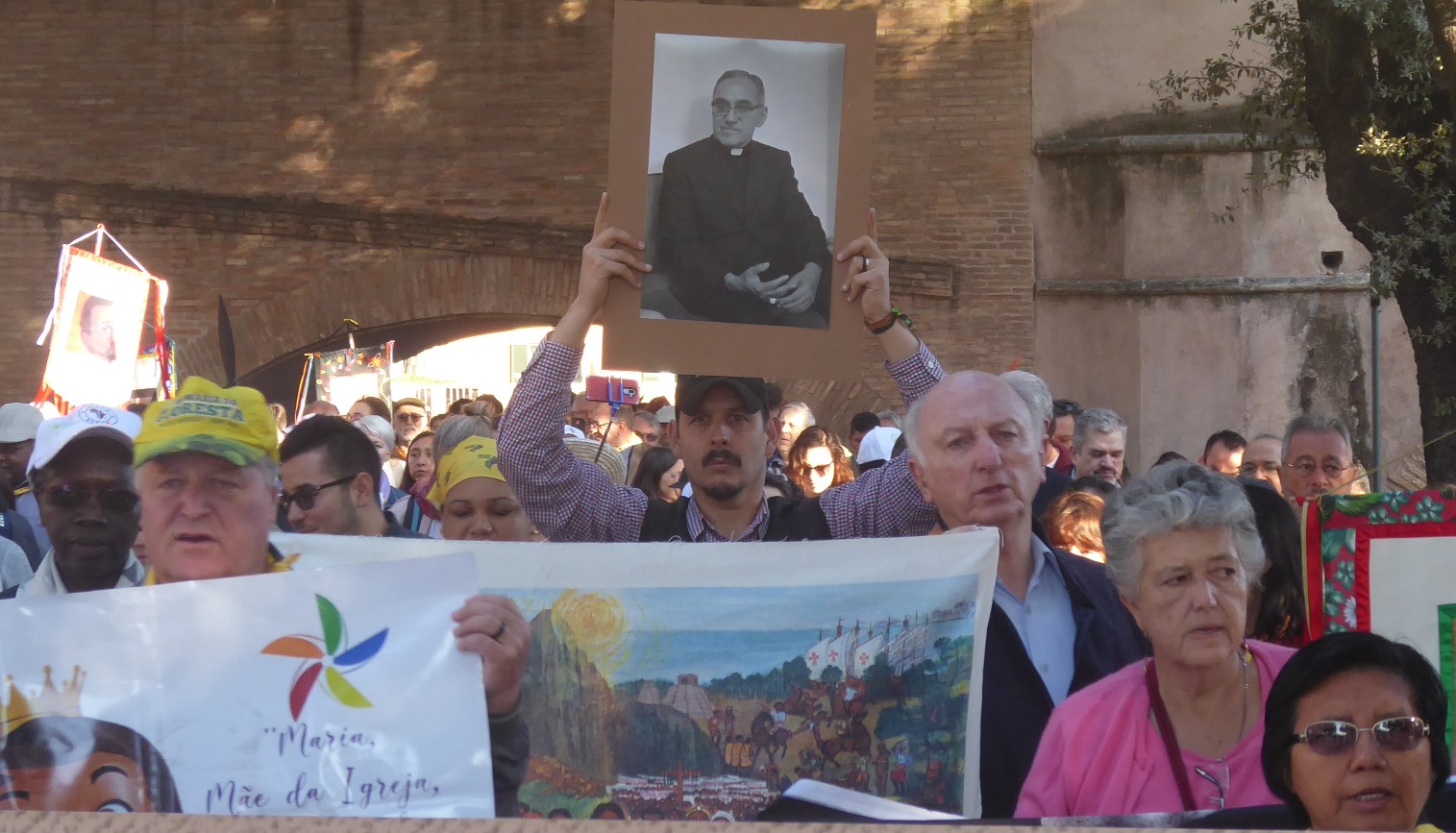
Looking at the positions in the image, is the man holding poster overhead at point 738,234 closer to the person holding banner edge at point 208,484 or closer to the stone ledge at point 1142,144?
the person holding banner edge at point 208,484

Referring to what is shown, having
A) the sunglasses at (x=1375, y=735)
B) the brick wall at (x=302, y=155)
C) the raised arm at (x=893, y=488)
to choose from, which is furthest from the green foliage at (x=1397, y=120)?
the sunglasses at (x=1375, y=735)

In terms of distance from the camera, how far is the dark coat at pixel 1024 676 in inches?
114

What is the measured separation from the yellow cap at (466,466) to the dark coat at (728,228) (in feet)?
3.18

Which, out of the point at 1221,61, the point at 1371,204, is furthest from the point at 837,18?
the point at 1221,61

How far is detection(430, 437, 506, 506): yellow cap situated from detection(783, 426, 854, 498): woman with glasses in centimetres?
284

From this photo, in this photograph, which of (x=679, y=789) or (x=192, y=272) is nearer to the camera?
(x=679, y=789)

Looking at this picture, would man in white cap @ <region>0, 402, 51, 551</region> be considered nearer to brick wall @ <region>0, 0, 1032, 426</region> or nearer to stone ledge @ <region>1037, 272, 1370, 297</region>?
brick wall @ <region>0, 0, 1032, 426</region>

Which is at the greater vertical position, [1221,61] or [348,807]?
[1221,61]

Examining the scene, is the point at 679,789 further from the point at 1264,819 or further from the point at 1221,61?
the point at 1221,61

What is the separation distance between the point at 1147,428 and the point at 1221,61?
12.2 feet

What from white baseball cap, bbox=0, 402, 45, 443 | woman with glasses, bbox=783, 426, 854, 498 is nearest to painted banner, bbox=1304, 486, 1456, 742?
woman with glasses, bbox=783, 426, 854, 498

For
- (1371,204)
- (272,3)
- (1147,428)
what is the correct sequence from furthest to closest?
(272,3)
(1147,428)
(1371,204)

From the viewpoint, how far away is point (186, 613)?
2135 millimetres

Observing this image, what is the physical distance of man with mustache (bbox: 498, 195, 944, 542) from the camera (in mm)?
3561
